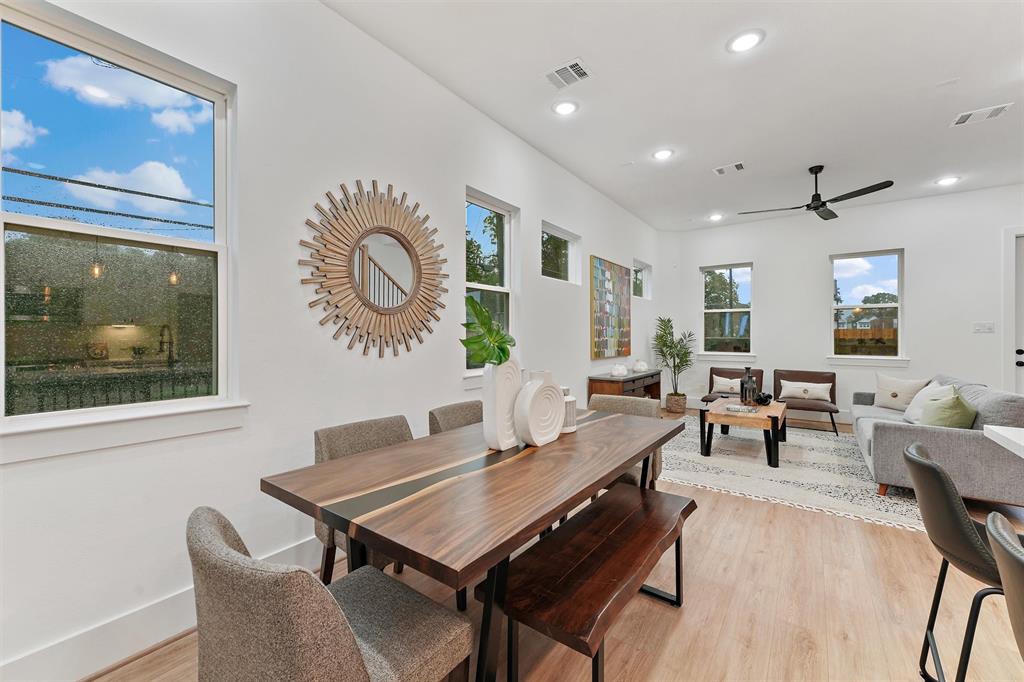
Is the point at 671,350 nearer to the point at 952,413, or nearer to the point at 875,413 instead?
the point at 875,413

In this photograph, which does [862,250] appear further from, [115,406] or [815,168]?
[115,406]

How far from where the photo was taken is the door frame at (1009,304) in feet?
16.3

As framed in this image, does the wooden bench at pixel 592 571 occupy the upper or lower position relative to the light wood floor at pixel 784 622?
upper

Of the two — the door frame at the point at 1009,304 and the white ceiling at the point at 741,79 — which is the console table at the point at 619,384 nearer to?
the white ceiling at the point at 741,79

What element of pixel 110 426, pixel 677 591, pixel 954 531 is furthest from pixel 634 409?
pixel 110 426

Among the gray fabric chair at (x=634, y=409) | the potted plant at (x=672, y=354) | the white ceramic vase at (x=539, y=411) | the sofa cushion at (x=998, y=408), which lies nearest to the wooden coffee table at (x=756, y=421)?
the sofa cushion at (x=998, y=408)

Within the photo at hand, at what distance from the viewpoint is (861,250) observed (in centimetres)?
580

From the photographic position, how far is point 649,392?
18.8ft

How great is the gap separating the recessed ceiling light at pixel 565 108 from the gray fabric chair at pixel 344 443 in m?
2.59

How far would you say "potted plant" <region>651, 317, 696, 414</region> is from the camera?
6359 mm

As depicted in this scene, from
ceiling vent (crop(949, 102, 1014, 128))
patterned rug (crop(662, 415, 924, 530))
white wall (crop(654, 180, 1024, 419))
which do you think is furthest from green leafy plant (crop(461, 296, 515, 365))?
white wall (crop(654, 180, 1024, 419))

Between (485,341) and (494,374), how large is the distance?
0.13 metres

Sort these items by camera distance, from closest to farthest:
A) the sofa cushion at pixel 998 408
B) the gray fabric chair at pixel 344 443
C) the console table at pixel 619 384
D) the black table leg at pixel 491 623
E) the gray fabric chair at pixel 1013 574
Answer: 1. the gray fabric chair at pixel 1013 574
2. the black table leg at pixel 491 623
3. the gray fabric chair at pixel 344 443
4. the sofa cushion at pixel 998 408
5. the console table at pixel 619 384

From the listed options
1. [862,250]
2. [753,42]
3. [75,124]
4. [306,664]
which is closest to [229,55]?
[75,124]
